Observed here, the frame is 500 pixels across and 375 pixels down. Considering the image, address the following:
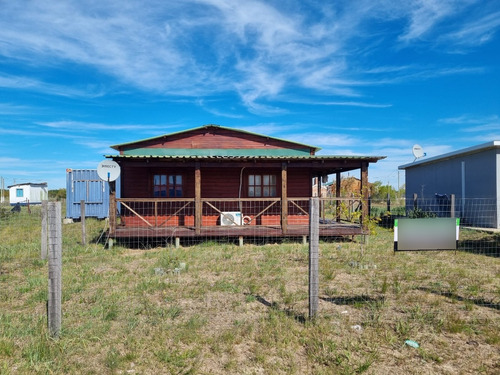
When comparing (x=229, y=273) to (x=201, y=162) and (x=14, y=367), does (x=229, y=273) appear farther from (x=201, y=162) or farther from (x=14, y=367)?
(x=201, y=162)

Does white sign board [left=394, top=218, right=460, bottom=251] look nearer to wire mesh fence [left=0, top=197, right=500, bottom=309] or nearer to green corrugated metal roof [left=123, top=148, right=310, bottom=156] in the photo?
wire mesh fence [left=0, top=197, right=500, bottom=309]

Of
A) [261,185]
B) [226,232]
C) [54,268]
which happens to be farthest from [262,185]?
[54,268]

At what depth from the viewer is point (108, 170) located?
10.4m

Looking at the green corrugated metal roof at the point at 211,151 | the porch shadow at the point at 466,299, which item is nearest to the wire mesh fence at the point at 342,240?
the porch shadow at the point at 466,299

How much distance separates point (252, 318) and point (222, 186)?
364 inches

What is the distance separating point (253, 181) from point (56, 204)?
1023 centimetres

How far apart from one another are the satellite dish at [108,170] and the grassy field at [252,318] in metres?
2.84

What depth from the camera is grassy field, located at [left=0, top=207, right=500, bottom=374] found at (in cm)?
352

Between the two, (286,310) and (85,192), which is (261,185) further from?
(85,192)

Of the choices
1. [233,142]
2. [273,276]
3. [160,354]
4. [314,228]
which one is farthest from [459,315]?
[233,142]

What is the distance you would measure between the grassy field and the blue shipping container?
1078 cm

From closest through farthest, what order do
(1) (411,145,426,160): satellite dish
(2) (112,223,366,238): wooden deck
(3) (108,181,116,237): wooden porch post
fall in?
(3) (108,181,116,237): wooden porch post, (2) (112,223,366,238): wooden deck, (1) (411,145,426,160): satellite dish

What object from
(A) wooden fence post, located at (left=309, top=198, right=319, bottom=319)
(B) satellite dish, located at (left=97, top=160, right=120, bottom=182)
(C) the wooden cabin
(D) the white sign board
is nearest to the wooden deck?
(C) the wooden cabin

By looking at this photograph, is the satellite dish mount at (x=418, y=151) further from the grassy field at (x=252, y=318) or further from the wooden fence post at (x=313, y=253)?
the wooden fence post at (x=313, y=253)
